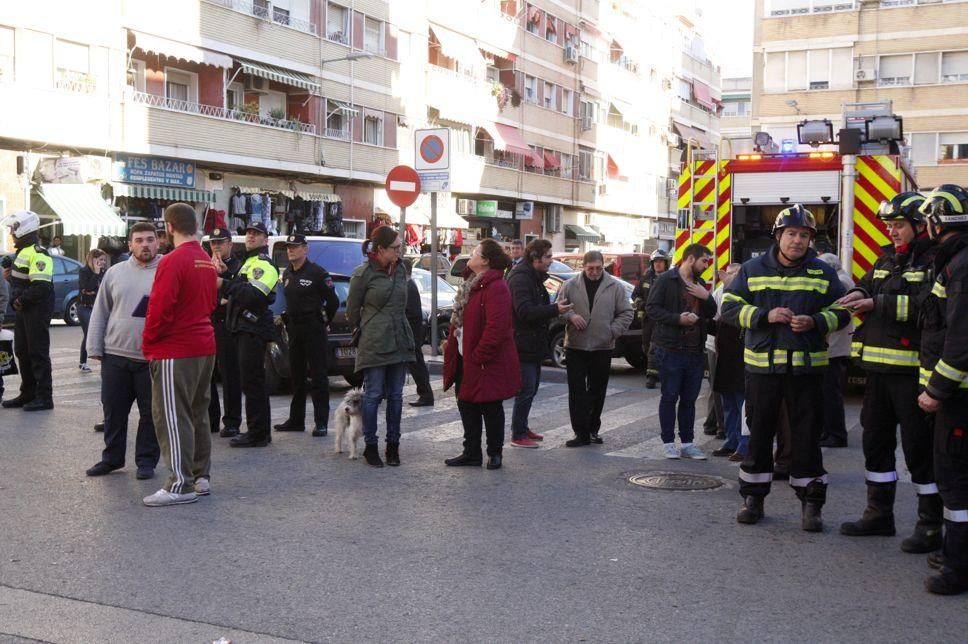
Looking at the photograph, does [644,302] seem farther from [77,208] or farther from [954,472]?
[77,208]

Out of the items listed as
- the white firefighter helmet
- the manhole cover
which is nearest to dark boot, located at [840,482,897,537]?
the manhole cover

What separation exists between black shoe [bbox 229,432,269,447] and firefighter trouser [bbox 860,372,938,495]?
5251 millimetres

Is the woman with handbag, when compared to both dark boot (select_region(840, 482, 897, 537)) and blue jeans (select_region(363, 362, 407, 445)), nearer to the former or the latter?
blue jeans (select_region(363, 362, 407, 445))

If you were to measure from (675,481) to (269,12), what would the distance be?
29442mm

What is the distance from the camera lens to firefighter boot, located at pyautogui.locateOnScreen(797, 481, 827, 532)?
655 cm

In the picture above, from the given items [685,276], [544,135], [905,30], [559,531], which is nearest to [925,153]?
[905,30]

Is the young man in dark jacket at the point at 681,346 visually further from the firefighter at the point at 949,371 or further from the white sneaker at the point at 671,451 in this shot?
the firefighter at the point at 949,371

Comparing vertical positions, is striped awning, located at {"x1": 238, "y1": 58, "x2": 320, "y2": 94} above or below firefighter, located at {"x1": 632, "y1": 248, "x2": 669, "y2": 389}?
above

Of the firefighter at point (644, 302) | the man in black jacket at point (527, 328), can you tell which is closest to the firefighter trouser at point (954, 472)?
the man in black jacket at point (527, 328)

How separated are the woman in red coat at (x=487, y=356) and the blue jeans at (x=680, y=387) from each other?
134cm

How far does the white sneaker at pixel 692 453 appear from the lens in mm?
9070

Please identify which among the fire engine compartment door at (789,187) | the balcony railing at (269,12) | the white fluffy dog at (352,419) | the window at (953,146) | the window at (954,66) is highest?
the window at (954,66)

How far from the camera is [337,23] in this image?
37.4 m

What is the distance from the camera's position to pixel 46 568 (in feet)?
18.7
